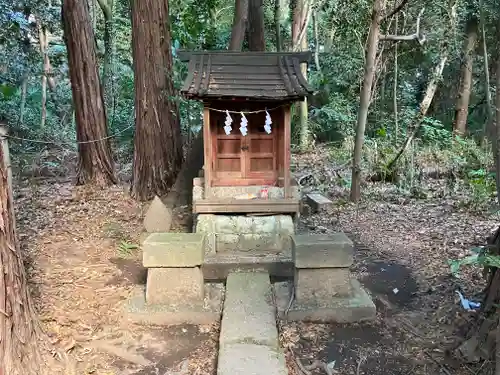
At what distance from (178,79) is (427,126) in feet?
28.5

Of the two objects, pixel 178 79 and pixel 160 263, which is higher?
pixel 178 79

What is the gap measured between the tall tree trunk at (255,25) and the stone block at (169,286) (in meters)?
6.46

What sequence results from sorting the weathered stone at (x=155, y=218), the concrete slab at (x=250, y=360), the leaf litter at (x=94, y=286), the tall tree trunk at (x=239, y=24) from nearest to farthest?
the concrete slab at (x=250, y=360) < the leaf litter at (x=94, y=286) < the weathered stone at (x=155, y=218) < the tall tree trunk at (x=239, y=24)

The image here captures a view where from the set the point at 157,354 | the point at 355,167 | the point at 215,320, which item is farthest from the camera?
the point at 355,167

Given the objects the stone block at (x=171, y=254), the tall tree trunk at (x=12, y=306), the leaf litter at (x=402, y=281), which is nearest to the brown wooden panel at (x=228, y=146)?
the leaf litter at (x=402, y=281)

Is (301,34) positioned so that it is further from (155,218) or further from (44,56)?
(155,218)

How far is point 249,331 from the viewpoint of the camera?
434 cm

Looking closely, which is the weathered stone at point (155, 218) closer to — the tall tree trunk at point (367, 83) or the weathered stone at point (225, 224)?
the weathered stone at point (225, 224)

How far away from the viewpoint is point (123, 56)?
17531 millimetres

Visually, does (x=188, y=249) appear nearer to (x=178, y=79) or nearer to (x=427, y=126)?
(x=178, y=79)

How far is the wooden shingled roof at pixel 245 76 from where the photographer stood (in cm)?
656

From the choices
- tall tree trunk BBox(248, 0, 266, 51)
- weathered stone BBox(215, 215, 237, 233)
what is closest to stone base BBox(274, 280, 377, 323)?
weathered stone BBox(215, 215, 237, 233)

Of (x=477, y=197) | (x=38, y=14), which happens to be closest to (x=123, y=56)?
(x=38, y=14)

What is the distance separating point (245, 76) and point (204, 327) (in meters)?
3.82
